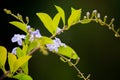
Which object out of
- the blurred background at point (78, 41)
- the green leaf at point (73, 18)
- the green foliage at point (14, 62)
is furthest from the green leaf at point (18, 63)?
the blurred background at point (78, 41)

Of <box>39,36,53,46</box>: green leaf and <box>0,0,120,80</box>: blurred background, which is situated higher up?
<box>0,0,120,80</box>: blurred background

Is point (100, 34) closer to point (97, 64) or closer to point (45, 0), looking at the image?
point (97, 64)

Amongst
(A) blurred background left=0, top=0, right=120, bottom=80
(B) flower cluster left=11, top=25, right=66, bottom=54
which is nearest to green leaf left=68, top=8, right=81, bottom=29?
A: (B) flower cluster left=11, top=25, right=66, bottom=54

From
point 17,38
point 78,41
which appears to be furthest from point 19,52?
point 78,41

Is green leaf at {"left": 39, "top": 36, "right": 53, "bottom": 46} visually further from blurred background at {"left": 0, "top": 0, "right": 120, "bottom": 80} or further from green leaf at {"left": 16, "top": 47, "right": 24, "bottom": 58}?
blurred background at {"left": 0, "top": 0, "right": 120, "bottom": 80}

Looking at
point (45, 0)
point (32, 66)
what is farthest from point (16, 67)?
point (45, 0)

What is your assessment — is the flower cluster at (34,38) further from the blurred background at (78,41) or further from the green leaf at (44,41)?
the blurred background at (78,41)

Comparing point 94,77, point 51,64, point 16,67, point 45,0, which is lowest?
point 16,67

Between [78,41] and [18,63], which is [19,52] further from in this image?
[78,41]

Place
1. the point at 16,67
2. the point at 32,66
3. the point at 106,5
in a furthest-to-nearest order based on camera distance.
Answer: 1. the point at 106,5
2. the point at 32,66
3. the point at 16,67
